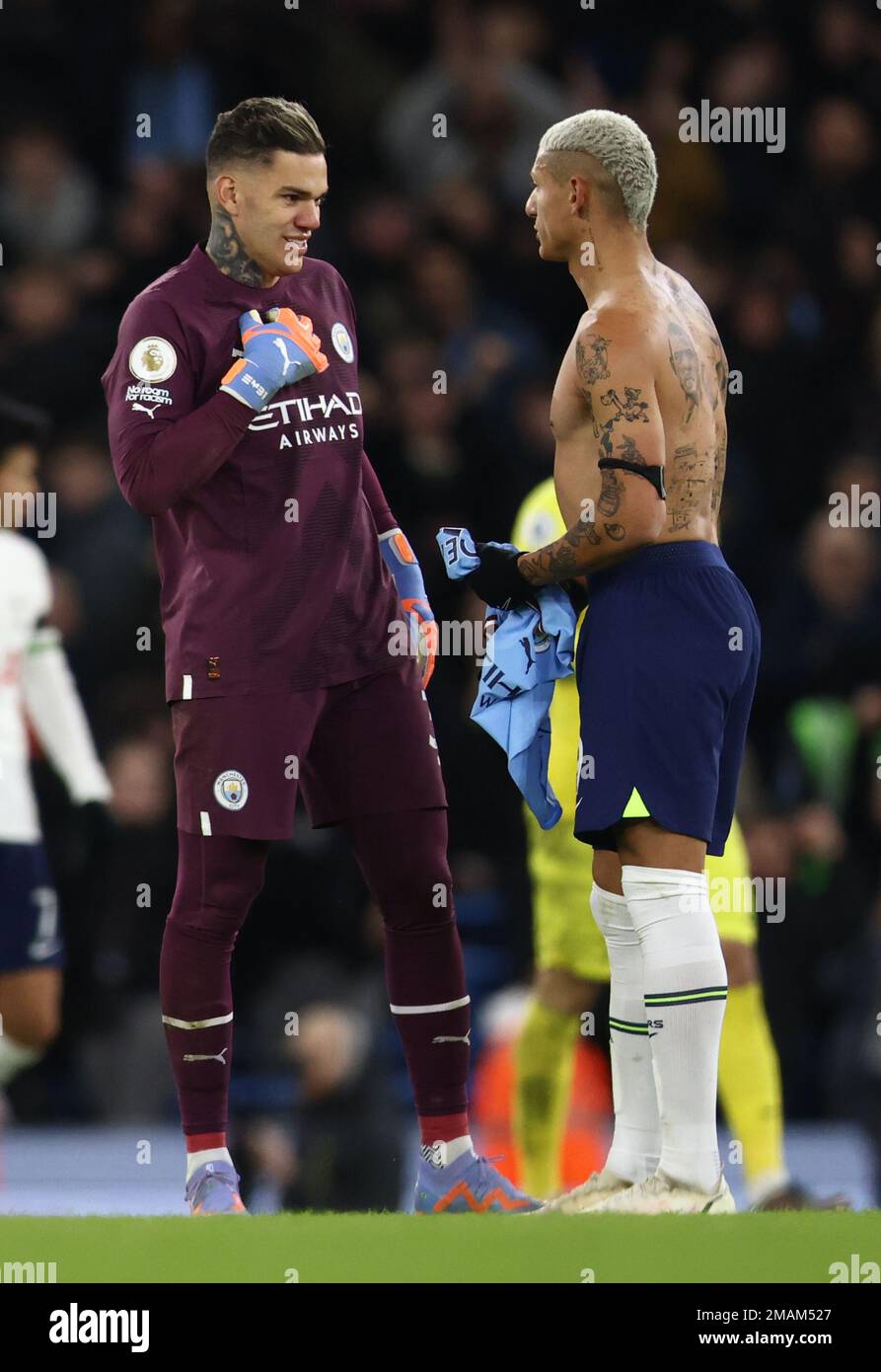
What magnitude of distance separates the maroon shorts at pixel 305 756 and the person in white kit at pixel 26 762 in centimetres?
225

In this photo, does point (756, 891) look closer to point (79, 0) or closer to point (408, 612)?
point (408, 612)

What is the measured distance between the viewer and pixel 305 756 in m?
4.92

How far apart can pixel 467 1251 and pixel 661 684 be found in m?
1.13

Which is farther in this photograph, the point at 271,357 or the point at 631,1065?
the point at 631,1065

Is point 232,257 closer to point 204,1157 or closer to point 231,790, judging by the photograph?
point 231,790

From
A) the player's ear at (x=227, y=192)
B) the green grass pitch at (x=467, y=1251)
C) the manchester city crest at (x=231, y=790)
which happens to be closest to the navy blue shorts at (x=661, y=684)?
the manchester city crest at (x=231, y=790)

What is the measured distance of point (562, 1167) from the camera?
7.62 m

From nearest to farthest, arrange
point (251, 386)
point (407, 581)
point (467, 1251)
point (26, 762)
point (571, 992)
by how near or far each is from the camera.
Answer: point (467, 1251) < point (251, 386) < point (407, 581) < point (571, 992) < point (26, 762)

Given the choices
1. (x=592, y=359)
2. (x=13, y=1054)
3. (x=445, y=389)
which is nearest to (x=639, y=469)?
(x=592, y=359)

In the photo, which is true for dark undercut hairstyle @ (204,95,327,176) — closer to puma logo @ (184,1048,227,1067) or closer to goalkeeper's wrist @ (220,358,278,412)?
goalkeeper's wrist @ (220,358,278,412)

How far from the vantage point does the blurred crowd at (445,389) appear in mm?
7996

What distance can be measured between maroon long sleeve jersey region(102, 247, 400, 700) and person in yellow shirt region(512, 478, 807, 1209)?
1.39 metres

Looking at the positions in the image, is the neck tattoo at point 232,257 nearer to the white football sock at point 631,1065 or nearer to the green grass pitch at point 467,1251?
the white football sock at point 631,1065

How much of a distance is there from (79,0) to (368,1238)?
728cm
